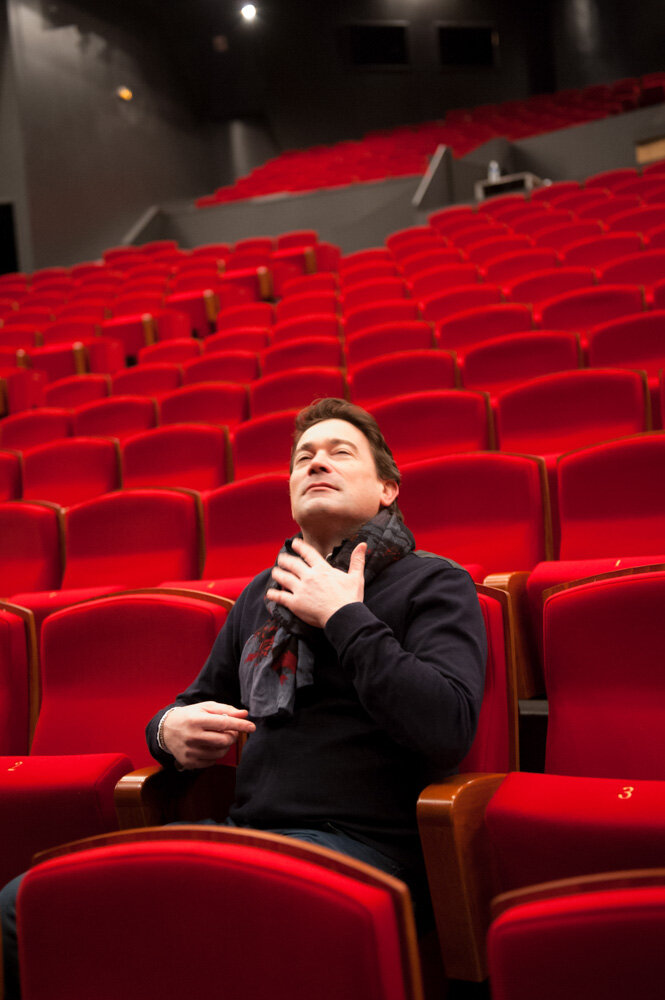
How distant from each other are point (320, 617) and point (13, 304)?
1.67 meters

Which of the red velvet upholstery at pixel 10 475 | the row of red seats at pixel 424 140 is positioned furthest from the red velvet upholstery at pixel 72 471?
the row of red seats at pixel 424 140

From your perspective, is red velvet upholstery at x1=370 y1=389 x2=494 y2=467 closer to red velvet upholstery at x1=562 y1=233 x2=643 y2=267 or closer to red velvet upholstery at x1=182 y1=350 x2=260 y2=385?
red velvet upholstery at x1=182 y1=350 x2=260 y2=385

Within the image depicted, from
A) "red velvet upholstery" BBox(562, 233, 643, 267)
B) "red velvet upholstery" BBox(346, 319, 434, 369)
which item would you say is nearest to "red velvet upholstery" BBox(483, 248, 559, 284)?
"red velvet upholstery" BBox(562, 233, 643, 267)

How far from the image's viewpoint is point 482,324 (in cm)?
88

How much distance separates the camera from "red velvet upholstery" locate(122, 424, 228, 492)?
0.72 meters

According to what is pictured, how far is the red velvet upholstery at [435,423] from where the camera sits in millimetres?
617

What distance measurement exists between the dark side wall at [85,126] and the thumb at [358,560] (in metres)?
2.33

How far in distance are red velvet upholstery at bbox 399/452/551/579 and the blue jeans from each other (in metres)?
0.22

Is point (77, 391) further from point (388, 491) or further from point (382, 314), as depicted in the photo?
point (388, 491)

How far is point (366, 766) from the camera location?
26 centimetres

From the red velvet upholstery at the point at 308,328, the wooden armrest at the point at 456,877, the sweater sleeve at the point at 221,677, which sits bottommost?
the wooden armrest at the point at 456,877

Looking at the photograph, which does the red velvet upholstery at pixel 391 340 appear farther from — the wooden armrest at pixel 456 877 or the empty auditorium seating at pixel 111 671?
the wooden armrest at pixel 456 877

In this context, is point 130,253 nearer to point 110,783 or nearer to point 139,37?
point 139,37

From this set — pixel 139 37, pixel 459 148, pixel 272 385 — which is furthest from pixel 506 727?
pixel 139 37
